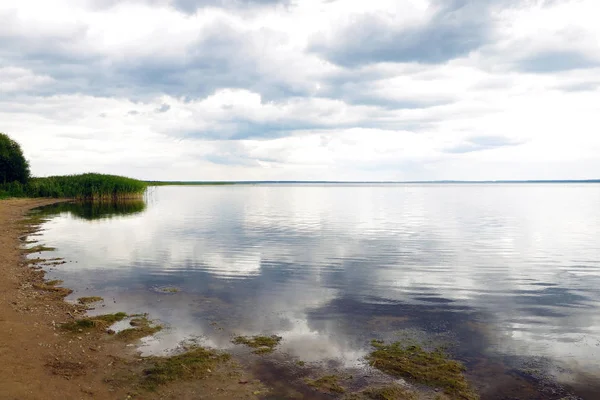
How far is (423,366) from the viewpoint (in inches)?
454

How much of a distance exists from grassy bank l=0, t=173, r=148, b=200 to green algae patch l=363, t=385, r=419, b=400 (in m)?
86.0

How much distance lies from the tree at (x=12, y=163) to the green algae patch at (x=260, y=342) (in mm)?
102215

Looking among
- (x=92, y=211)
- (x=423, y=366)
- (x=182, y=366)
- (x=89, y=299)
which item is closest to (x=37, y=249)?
(x=89, y=299)

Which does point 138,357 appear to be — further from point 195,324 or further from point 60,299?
point 60,299

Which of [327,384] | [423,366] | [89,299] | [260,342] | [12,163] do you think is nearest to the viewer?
[327,384]

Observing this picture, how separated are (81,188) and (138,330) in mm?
86014

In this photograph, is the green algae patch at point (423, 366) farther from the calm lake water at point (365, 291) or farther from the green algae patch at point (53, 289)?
the green algae patch at point (53, 289)

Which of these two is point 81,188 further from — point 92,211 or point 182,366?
point 182,366

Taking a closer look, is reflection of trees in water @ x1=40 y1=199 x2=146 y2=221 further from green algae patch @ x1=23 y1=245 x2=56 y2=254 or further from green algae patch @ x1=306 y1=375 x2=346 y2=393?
green algae patch @ x1=306 y1=375 x2=346 y2=393

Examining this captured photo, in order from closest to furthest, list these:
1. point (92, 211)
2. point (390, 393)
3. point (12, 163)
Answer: point (390, 393)
point (92, 211)
point (12, 163)

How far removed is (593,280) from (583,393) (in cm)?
1520

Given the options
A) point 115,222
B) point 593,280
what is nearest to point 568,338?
point 593,280

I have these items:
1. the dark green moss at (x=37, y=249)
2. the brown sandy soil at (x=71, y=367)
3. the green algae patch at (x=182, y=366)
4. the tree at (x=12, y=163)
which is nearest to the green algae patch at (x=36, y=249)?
the dark green moss at (x=37, y=249)

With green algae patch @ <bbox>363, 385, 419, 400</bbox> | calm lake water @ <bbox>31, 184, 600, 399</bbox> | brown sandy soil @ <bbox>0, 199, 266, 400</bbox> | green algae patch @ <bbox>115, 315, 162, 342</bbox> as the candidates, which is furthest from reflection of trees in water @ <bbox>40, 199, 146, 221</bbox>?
green algae patch @ <bbox>363, 385, 419, 400</bbox>
